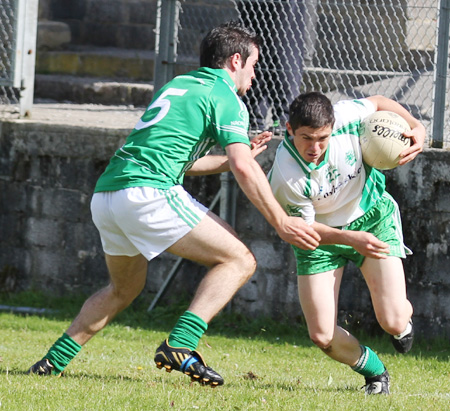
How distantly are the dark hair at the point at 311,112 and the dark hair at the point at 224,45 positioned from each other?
0.45 m

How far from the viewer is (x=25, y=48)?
8.84 m

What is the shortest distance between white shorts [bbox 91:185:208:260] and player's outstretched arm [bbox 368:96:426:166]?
1.22 m

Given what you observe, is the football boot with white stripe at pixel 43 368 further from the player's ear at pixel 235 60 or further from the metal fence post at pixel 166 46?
the metal fence post at pixel 166 46

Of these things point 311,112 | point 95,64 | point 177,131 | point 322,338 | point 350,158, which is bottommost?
point 95,64

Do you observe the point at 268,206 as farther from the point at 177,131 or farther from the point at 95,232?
the point at 95,232

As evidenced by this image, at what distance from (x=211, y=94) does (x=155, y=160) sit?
46cm

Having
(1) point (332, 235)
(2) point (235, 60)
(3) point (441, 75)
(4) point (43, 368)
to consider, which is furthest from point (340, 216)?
(3) point (441, 75)

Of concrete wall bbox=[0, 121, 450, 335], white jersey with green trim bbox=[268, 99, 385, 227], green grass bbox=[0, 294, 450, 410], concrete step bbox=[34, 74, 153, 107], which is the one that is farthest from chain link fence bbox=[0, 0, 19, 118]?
white jersey with green trim bbox=[268, 99, 385, 227]

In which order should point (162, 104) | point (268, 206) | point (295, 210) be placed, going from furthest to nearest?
point (295, 210) → point (162, 104) → point (268, 206)

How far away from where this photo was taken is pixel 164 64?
853 cm

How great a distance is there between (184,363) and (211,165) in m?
1.36

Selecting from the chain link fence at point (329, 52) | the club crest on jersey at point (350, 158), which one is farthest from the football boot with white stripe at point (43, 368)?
the chain link fence at point (329, 52)

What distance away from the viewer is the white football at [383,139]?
525 cm

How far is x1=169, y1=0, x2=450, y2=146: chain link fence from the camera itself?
7.96 m
